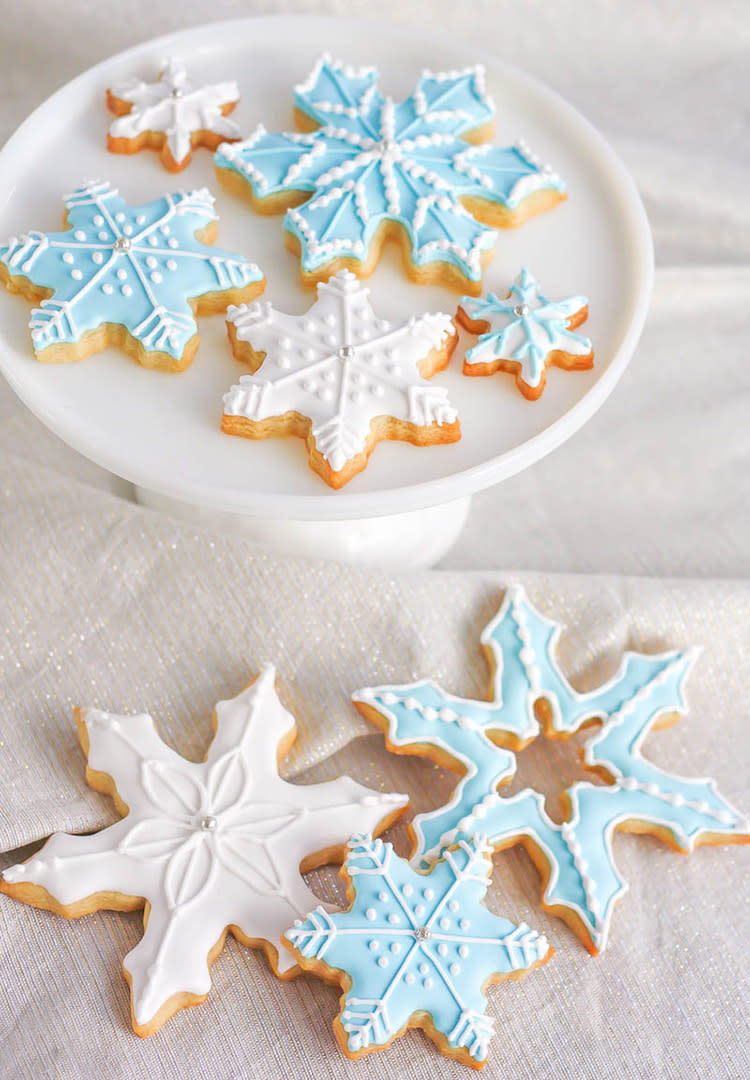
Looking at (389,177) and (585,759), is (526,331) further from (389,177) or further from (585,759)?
(585,759)

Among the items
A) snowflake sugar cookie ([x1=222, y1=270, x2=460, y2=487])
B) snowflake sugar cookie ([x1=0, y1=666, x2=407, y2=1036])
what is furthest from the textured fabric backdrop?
snowflake sugar cookie ([x1=222, y1=270, x2=460, y2=487])

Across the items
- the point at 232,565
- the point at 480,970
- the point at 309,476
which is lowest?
the point at 480,970

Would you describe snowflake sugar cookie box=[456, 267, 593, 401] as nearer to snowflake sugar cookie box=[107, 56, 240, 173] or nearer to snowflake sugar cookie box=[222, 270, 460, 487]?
snowflake sugar cookie box=[222, 270, 460, 487]

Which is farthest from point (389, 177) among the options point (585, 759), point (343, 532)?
point (585, 759)

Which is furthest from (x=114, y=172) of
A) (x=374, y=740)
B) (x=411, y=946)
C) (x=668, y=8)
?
(x=668, y=8)

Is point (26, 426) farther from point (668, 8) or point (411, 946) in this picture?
point (668, 8)

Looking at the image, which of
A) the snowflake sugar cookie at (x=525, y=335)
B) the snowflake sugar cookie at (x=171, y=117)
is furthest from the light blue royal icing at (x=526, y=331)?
the snowflake sugar cookie at (x=171, y=117)

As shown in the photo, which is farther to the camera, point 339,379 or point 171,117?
point 171,117
